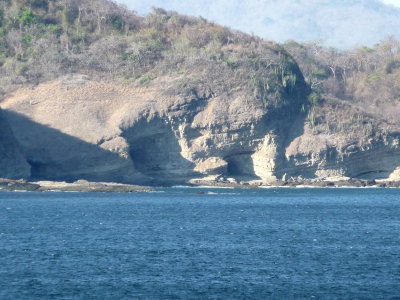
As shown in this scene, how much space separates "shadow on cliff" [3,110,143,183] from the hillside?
0.32 feet

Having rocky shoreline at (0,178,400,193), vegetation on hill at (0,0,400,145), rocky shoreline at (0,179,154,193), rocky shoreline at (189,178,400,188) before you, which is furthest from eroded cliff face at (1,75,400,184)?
rocky shoreline at (0,179,154,193)

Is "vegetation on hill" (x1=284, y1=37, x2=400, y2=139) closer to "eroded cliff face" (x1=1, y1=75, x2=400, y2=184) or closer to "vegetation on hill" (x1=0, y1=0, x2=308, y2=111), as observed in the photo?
"eroded cliff face" (x1=1, y1=75, x2=400, y2=184)

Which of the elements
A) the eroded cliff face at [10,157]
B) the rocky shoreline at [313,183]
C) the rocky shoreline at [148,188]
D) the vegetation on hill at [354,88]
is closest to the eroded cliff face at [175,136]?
the rocky shoreline at [313,183]

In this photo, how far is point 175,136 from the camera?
92.9 metres

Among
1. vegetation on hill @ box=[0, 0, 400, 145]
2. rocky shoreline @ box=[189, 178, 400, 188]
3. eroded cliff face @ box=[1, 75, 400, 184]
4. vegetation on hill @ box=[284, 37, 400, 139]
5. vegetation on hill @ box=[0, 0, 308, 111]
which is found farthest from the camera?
vegetation on hill @ box=[0, 0, 308, 111]

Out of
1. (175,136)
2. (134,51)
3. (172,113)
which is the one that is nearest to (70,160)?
(175,136)

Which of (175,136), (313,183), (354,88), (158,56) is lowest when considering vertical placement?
(313,183)

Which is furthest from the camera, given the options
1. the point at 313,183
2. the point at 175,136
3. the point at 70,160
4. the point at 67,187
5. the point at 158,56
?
the point at 158,56

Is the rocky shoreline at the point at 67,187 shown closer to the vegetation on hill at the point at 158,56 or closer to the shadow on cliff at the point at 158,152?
the shadow on cliff at the point at 158,152

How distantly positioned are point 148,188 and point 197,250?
42509 millimetres

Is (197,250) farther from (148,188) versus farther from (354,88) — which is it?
(354,88)

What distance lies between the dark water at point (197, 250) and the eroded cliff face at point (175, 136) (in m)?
20.5

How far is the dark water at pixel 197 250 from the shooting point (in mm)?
32312

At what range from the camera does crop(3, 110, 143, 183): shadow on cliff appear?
8712 centimetres
